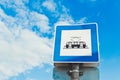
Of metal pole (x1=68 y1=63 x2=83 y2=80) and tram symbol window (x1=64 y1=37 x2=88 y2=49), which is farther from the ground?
tram symbol window (x1=64 y1=37 x2=88 y2=49)

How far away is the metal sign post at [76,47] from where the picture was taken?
2.27m

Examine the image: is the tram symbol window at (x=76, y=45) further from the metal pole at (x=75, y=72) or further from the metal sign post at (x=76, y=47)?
the metal pole at (x=75, y=72)

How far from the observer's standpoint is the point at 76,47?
2340mm

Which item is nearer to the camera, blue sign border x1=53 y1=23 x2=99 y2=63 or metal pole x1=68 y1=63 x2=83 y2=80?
metal pole x1=68 y1=63 x2=83 y2=80

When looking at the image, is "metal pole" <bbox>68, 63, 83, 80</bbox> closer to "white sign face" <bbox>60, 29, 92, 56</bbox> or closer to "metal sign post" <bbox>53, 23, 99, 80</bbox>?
"metal sign post" <bbox>53, 23, 99, 80</bbox>

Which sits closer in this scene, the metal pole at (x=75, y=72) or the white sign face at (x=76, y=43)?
the metal pole at (x=75, y=72)

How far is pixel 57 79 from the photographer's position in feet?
7.93

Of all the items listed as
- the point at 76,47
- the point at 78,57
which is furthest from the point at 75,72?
the point at 76,47

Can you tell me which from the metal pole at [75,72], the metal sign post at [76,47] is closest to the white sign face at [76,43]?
the metal sign post at [76,47]

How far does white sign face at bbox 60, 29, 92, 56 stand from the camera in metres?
2.33

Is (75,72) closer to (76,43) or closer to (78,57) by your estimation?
(78,57)

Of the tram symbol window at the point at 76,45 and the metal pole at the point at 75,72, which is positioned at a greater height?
the tram symbol window at the point at 76,45

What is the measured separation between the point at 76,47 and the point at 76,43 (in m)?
0.05

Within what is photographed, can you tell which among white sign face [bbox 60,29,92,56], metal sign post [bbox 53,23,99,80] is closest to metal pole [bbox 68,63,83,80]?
metal sign post [bbox 53,23,99,80]
